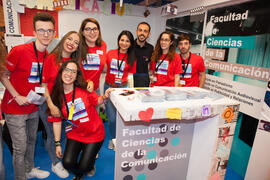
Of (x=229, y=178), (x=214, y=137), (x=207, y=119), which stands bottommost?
(x=229, y=178)

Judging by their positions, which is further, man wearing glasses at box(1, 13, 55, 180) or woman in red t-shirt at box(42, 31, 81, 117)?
woman in red t-shirt at box(42, 31, 81, 117)

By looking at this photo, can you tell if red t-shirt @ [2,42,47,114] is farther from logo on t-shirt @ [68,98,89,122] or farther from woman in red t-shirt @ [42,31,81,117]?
logo on t-shirt @ [68,98,89,122]

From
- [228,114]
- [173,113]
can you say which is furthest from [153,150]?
[228,114]

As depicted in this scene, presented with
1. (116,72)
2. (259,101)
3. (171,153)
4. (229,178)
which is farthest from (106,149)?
(259,101)

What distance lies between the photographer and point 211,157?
1.49m

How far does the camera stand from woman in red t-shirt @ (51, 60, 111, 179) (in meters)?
1.74

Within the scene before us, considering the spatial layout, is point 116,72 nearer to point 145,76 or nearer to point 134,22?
point 145,76

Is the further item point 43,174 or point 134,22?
point 134,22

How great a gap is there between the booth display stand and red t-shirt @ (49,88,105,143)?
440mm

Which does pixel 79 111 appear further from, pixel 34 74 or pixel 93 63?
pixel 93 63

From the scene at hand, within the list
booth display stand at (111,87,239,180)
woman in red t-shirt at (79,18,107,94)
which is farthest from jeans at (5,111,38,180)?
booth display stand at (111,87,239,180)

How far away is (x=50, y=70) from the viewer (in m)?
1.85

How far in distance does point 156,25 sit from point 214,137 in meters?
3.35

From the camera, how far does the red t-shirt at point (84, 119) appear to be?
176 centimetres
